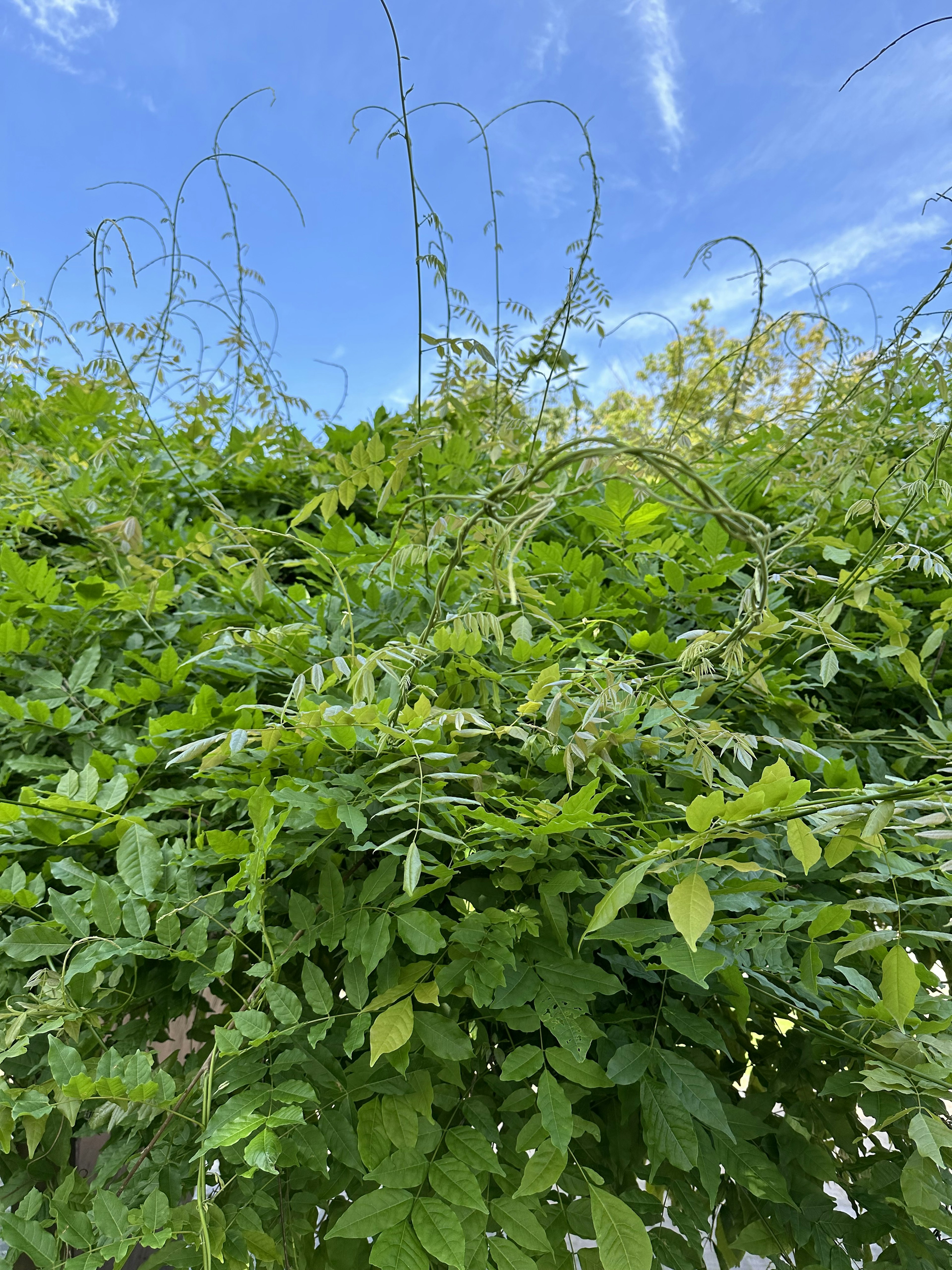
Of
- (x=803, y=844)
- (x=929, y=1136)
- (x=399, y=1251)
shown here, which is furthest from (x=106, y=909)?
(x=929, y=1136)

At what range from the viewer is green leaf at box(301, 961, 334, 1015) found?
0.83 m

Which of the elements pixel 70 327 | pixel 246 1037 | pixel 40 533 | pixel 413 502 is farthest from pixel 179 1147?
pixel 70 327

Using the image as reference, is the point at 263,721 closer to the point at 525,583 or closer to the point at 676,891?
the point at 525,583

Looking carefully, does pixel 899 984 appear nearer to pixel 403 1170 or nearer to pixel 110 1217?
pixel 403 1170

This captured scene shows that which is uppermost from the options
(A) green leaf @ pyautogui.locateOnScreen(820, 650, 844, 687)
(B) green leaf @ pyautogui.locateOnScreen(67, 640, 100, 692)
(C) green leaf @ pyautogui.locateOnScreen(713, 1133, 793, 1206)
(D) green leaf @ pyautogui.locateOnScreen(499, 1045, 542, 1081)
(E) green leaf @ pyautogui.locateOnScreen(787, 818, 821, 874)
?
(B) green leaf @ pyautogui.locateOnScreen(67, 640, 100, 692)

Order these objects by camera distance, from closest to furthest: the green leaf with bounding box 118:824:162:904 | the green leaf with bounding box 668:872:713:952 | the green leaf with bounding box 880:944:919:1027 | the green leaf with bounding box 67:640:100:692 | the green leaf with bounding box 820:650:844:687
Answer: the green leaf with bounding box 668:872:713:952, the green leaf with bounding box 880:944:919:1027, the green leaf with bounding box 118:824:162:904, the green leaf with bounding box 820:650:844:687, the green leaf with bounding box 67:640:100:692

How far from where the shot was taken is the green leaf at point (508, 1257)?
30.6 inches

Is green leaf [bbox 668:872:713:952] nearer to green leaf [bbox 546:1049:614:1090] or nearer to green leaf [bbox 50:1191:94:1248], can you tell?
green leaf [bbox 546:1049:614:1090]

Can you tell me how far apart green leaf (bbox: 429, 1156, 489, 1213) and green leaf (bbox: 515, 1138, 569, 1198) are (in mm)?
44

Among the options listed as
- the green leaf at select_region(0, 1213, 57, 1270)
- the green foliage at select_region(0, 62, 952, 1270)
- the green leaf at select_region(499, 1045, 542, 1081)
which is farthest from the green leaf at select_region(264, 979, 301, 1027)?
A: the green leaf at select_region(0, 1213, 57, 1270)

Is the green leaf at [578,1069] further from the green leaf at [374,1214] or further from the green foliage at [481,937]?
the green leaf at [374,1214]

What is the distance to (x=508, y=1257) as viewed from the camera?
2.58 feet

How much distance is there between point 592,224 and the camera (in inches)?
72.7

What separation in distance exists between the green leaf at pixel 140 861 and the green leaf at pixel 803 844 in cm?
75
